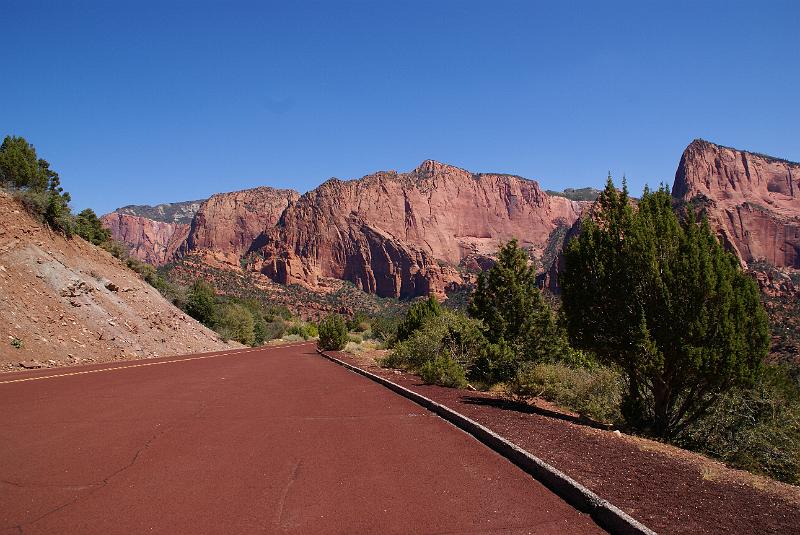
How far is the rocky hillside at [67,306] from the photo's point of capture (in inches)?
800

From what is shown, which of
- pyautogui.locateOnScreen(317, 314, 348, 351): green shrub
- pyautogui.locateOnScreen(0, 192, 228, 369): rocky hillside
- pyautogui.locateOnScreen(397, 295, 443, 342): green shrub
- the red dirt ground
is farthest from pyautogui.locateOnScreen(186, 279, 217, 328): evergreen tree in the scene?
the red dirt ground

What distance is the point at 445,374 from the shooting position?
15.2 meters

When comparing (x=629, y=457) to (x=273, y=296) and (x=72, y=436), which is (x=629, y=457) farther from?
(x=273, y=296)

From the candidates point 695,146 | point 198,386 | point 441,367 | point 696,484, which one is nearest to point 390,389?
point 441,367

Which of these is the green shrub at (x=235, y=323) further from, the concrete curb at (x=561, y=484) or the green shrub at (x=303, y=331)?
the concrete curb at (x=561, y=484)

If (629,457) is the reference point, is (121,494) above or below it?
below

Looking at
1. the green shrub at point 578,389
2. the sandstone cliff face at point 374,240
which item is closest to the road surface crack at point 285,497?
the green shrub at point 578,389

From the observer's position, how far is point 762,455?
8586mm

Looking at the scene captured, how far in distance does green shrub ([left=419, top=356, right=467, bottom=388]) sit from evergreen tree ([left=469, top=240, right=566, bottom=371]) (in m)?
2.52

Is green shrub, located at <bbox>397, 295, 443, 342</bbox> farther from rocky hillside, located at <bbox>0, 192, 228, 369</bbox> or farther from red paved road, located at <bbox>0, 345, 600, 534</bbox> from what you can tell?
red paved road, located at <bbox>0, 345, 600, 534</bbox>

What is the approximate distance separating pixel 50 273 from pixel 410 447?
85.0 feet

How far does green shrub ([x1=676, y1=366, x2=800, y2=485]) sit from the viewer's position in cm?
832

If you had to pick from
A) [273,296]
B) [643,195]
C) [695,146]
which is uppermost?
[695,146]

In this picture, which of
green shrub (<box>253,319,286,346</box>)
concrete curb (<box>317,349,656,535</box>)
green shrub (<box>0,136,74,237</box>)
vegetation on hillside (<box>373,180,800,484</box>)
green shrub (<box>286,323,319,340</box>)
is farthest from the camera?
green shrub (<box>286,323,319,340</box>)
